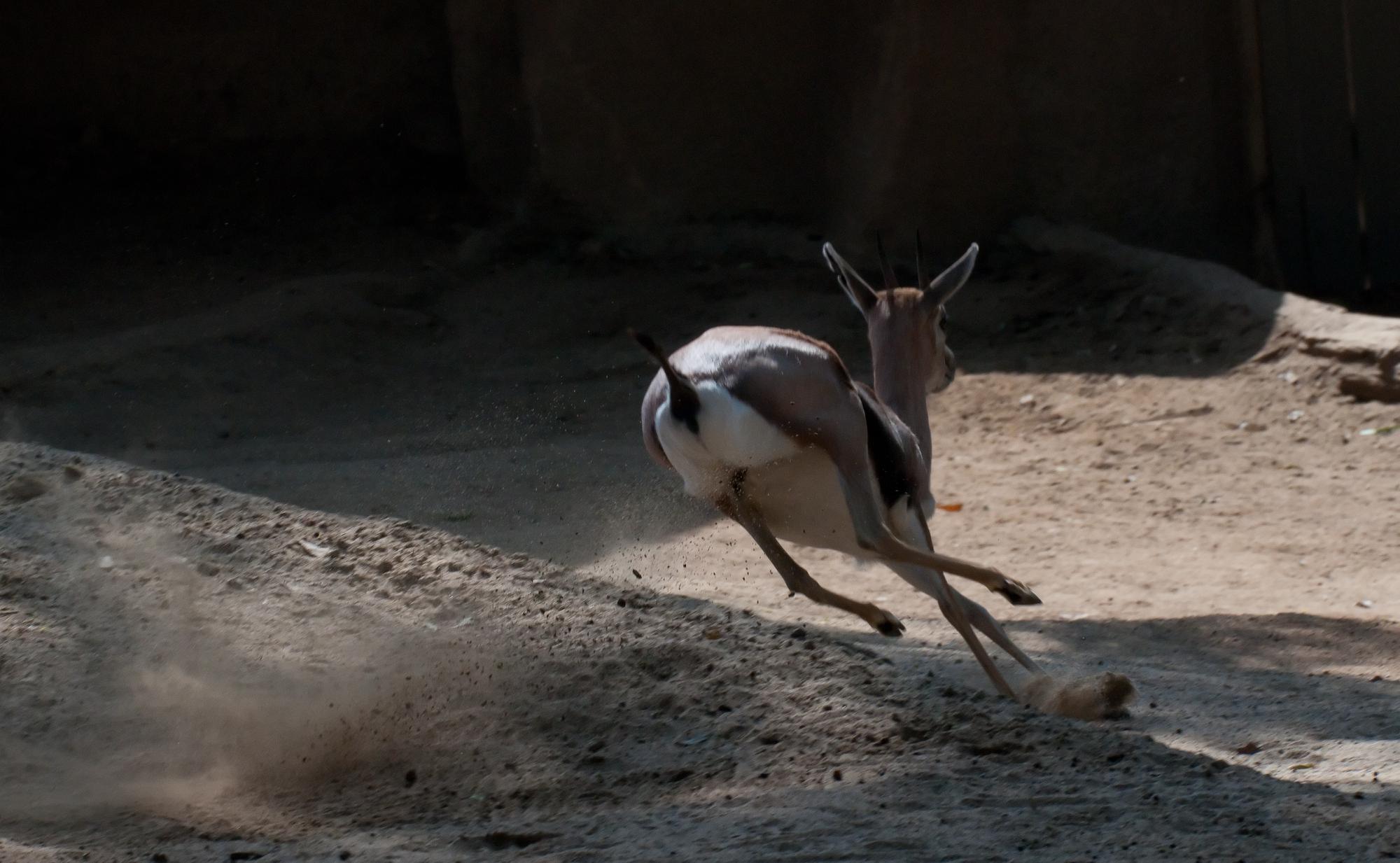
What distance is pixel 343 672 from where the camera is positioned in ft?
14.4

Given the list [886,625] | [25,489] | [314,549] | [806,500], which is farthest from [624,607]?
[25,489]

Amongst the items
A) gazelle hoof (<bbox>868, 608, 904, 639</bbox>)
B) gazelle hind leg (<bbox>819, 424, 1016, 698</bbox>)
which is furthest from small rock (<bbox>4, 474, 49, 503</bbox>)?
gazelle hoof (<bbox>868, 608, 904, 639</bbox>)

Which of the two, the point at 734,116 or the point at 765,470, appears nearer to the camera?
the point at 765,470

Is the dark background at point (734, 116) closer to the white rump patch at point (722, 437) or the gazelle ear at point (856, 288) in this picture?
the gazelle ear at point (856, 288)

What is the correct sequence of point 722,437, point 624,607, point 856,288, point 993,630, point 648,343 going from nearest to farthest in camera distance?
point 648,343
point 722,437
point 624,607
point 993,630
point 856,288

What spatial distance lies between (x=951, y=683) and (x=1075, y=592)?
257 cm

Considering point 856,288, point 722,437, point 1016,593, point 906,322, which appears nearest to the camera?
point 722,437

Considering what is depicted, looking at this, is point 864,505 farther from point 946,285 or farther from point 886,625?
point 946,285

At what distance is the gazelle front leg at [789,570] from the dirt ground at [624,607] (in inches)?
4.6

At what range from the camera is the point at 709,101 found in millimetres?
11672

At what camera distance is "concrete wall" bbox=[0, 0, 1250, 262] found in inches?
428

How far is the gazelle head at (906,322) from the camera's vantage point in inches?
231

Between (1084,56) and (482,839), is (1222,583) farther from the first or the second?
(1084,56)

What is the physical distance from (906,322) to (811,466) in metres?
1.27
